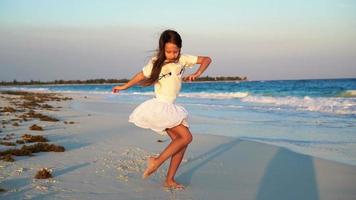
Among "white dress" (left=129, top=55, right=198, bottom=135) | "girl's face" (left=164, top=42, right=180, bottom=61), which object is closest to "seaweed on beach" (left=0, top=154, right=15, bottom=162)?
"white dress" (left=129, top=55, right=198, bottom=135)

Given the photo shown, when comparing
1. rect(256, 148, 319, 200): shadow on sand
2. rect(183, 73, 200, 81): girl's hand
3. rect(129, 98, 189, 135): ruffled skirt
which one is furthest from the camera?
rect(183, 73, 200, 81): girl's hand

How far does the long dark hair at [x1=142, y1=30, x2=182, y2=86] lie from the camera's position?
170 inches

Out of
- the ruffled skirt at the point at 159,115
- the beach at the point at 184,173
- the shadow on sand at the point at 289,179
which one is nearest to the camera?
the beach at the point at 184,173

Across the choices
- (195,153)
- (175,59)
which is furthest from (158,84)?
(195,153)

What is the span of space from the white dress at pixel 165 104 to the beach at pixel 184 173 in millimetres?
666

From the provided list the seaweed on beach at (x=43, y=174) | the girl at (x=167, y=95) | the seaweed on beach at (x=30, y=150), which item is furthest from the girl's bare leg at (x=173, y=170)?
the seaweed on beach at (x=30, y=150)

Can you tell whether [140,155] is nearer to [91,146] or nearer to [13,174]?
[91,146]

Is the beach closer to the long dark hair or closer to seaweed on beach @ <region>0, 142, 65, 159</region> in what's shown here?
seaweed on beach @ <region>0, 142, 65, 159</region>

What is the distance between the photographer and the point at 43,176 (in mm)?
4234

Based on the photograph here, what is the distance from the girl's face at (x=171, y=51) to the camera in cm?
432

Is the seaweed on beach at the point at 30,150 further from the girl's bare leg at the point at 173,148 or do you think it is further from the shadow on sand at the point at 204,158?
the girl's bare leg at the point at 173,148

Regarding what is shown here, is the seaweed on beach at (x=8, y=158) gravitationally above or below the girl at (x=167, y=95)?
below

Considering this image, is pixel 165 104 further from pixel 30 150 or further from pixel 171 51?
pixel 30 150

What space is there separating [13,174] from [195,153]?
292 cm
